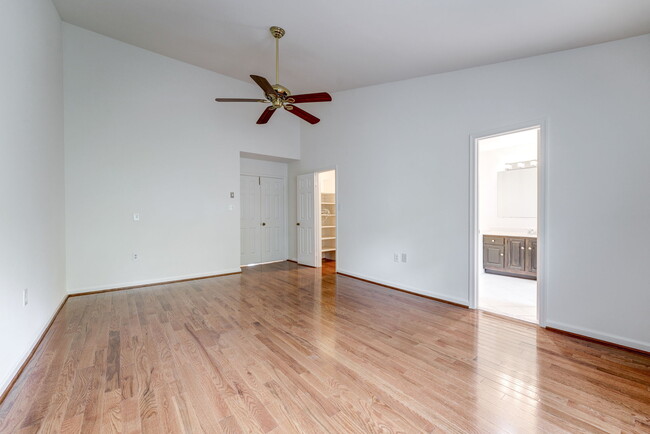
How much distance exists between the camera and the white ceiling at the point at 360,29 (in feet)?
7.47

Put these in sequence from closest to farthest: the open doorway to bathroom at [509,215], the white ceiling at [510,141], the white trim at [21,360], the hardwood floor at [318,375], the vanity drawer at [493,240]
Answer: the hardwood floor at [318,375] < the white trim at [21,360] < the open doorway to bathroom at [509,215] < the white ceiling at [510,141] < the vanity drawer at [493,240]

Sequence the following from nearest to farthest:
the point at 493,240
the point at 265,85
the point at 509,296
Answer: the point at 265,85, the point at 509,296, the point at 493,240

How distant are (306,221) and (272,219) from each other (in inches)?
37.8

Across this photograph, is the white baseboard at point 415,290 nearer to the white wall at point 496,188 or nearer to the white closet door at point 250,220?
the white closet door at point 250,220

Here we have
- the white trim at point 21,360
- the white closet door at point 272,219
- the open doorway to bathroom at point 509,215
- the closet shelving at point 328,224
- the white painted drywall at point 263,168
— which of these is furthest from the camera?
the closet shelving at point 328,224

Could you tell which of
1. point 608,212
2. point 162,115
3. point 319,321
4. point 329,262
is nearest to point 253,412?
point 319,321

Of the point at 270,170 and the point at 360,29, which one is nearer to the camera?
the point at 360,29

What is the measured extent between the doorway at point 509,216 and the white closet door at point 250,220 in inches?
171

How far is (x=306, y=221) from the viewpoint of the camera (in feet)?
19.4

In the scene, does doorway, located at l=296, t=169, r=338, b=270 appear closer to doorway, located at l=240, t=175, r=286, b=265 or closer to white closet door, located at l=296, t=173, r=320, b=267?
white closet door, located at l=296, t=173, r=320, b=267

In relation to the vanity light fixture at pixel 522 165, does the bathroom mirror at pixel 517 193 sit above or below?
below

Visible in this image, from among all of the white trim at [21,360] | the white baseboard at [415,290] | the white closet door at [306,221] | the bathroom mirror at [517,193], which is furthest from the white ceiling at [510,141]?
the white trim at [21,360]

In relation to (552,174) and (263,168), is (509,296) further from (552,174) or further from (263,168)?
(263,168)

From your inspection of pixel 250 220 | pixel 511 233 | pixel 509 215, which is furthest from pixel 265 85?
pixel 509 215
